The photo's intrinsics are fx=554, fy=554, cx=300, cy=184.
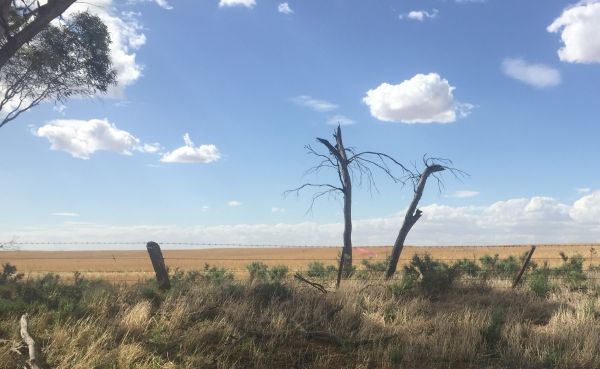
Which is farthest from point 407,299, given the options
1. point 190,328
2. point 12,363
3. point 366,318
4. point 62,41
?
point 62,41

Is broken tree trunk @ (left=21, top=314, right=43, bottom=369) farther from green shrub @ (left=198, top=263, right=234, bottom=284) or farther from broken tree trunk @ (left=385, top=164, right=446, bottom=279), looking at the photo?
broken tree trunk @ (left=385, top=164, right=446, bottom=279)

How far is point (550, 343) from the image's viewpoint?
7914 millimetres

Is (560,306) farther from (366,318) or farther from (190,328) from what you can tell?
(190,328)

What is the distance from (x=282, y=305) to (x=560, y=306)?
5148 millimetres

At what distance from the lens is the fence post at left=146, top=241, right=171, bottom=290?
10.3 meters

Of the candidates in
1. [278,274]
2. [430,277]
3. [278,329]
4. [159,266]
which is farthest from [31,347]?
[278,274]

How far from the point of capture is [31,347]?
6191 mm

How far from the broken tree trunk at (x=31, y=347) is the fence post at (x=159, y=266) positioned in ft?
11.6

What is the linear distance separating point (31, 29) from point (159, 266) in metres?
5.22

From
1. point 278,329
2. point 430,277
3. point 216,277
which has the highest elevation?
point 430,277

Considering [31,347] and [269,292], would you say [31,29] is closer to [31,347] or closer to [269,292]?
[269,292]

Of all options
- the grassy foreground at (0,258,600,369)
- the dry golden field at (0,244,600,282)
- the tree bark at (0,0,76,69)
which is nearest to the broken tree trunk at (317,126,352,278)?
the dry golden field at (0,244,600,282)

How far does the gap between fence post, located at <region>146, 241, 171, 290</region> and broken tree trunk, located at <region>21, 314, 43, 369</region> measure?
139 inches

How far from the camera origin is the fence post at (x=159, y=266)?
1028 cm
